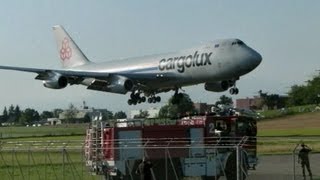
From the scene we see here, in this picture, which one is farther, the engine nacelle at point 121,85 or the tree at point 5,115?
the tree at point 5,115

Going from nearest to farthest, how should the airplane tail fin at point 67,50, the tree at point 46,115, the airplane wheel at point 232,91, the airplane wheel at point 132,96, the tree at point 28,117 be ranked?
the airplane wheel at point 232,91 < the airplane wheel at point 132,96 < the airplane tail fin at point 67,50 < the tree at point 28,117 < the tree at point 46,115

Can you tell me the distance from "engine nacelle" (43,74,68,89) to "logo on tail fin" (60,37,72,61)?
20.4 metres

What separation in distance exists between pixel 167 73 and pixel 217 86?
167 inches

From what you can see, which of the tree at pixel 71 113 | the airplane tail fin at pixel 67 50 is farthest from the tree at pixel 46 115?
the airplane tail fin at pixel 67 50

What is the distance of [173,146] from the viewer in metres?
24.7

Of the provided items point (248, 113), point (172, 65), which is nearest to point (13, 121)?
point (172, 65)

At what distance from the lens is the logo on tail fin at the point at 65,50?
74938mm

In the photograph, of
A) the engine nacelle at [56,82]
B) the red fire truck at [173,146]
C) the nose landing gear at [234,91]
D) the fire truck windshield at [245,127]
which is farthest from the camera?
the engine nacelle at [56,82]

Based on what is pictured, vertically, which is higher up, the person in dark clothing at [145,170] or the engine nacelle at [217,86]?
the engine nacelle at [217,86]

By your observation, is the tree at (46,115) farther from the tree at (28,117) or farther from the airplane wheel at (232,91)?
the airplane wheel at (232,91)

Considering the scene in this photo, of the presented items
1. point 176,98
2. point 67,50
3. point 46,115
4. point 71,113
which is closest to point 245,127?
point 176,98

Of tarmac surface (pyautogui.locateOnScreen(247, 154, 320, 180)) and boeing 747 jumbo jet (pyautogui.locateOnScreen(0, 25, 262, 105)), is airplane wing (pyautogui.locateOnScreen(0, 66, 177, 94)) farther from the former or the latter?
tarmac surface (pyautogui.locateOnScreen(247, 154, 320, 180))

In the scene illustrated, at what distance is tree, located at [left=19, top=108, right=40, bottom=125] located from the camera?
160 metres

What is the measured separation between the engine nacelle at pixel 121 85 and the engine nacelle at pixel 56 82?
3891 mm
